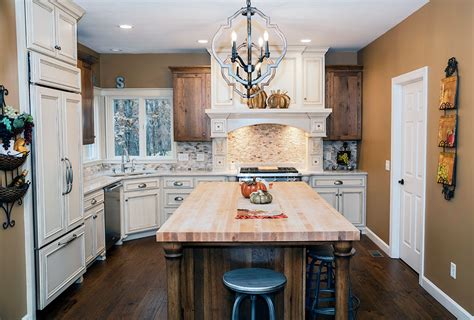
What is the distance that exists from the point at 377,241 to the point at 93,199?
361cm

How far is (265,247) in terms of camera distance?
9.37ft

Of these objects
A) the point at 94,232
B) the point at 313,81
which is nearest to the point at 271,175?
the point at 313,81

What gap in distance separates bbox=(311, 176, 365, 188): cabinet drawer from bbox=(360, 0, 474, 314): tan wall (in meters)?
0.60

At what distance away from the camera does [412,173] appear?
4684 millimetres

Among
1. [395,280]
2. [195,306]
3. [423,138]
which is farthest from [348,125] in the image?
[195,306]

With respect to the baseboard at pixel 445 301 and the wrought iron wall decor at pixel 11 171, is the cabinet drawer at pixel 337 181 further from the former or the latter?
the wrought iron wall decor at pixel 11 171

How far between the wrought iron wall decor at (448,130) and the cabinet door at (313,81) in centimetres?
254

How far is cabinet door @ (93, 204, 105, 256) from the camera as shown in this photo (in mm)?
4758

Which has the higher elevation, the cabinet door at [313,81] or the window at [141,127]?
the cabinet door at [313,81]

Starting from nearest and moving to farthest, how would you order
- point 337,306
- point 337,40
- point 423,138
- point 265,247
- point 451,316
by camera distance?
point 337,306, point 265,247, point 451,316, point 423,138, point 337,40

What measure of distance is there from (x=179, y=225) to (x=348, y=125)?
434 centimetres

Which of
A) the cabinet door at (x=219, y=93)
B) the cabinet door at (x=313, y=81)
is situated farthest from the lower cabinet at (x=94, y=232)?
the cabinet door at (x=313, y=81)

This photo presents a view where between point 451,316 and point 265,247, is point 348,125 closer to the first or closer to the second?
point 451,316

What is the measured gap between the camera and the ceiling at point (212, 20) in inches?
162
